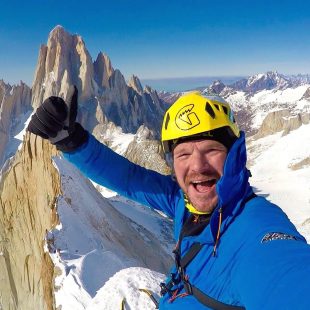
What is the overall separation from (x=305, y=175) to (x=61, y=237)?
407 ft

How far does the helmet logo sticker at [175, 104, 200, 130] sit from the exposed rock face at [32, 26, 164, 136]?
112 m

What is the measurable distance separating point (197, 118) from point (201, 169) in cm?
58

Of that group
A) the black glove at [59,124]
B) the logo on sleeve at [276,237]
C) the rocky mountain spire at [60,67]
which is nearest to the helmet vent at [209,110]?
the logo on sleeve at [276,237]

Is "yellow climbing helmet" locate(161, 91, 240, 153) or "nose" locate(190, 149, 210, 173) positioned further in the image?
"yellow climbing helmet" locate(161, 91, 240, 153)

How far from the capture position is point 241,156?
3389 mm

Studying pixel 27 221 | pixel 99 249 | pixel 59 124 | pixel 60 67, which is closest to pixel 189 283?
pixel 59 124

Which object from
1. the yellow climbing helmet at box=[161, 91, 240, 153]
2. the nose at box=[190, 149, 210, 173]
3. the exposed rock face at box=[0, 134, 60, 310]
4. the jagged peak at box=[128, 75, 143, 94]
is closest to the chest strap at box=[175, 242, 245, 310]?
the nose at box=[190, 149, 210, 173]

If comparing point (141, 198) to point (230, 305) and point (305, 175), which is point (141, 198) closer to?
point (230, 305)

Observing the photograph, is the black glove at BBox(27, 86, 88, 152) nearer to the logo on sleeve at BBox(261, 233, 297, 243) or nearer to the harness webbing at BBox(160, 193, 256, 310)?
the harness webbing at BBox(160, 193, 256, 310)

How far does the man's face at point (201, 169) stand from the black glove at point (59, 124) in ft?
5.61

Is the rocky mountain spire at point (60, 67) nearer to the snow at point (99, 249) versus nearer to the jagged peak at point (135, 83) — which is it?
the jagged peak at point (135, 83)

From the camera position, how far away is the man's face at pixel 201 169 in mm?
3498

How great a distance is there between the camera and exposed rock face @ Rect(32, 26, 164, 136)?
119062mm

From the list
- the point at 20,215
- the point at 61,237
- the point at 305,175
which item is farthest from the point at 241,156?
the point at 305,175
